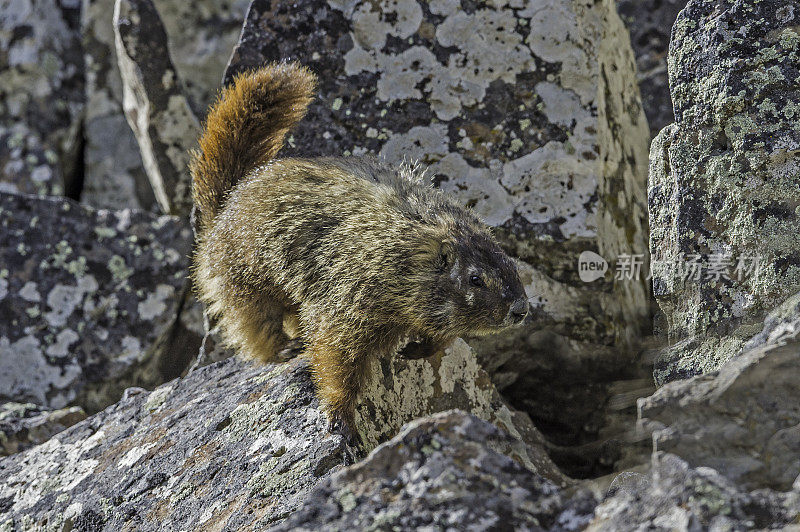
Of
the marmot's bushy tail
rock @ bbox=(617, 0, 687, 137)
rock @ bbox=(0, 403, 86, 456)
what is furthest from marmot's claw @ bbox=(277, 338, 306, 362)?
rock @ bbox=(617, 0, 687, 137)

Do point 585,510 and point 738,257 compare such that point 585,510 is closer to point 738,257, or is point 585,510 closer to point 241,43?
point 738,257

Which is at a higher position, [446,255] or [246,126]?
[246,126]

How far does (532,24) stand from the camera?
4934 mm

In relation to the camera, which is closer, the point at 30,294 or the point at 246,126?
the point at 246,126

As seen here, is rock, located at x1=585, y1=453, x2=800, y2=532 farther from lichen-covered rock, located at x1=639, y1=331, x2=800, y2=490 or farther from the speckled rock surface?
the speckled rock surface

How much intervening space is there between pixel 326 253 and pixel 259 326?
59cm

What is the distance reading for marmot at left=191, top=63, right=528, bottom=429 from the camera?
3.71 meters

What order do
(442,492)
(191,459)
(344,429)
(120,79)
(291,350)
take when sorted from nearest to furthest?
1. (442,492)
2. (344,429)
3. (191,459)
4. (291,350)
5. (120,79)

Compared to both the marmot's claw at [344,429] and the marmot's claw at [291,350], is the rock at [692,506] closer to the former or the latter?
the marmot's claw at [344,429]

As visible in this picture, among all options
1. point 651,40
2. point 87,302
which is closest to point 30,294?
point 87,302

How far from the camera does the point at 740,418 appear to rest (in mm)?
2092

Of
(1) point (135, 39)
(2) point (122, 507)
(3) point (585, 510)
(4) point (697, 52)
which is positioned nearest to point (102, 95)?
(1) point (135, 39)

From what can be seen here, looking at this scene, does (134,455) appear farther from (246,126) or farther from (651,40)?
(651,40)

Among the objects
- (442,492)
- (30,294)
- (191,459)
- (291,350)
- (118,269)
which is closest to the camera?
(442,492)
